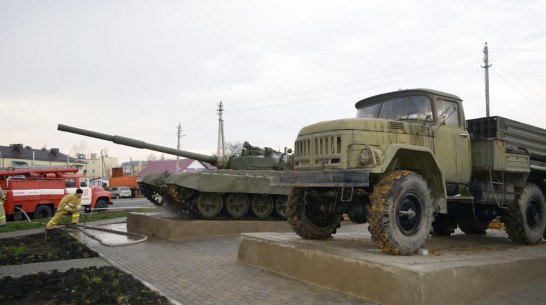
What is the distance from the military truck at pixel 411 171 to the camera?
5953 mm

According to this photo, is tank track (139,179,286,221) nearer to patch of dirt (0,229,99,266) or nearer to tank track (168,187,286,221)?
tank track (168,187,286,221)

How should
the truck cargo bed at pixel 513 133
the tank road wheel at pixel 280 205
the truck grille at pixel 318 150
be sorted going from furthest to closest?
the tank road wheel at pixel 280 205 < the truck cargo bed at pixel 513 133 < the truck grille at pixel 318 150

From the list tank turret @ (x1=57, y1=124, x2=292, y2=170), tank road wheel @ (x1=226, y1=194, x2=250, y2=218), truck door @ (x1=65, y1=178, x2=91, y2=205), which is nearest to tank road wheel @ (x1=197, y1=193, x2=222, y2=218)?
tank road wheel @ (x1=226, y1=194, x2=250, y2=218)

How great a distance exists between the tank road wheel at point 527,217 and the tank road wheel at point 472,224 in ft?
5.31

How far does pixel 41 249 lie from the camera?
976cm

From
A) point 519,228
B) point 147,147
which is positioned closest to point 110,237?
point 147,147

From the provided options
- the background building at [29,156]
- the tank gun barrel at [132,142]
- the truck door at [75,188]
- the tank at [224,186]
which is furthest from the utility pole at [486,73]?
the background building at [29,156]

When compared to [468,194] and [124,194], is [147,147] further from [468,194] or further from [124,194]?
[124,194]

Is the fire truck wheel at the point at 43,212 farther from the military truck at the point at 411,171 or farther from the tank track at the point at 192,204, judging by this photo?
the military truck at the point at 411,171

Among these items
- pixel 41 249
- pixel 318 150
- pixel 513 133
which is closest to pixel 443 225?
pixel 513 133

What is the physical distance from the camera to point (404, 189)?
19.5 feet

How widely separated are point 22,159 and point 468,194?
70835 mm

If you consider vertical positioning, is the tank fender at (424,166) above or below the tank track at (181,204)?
above

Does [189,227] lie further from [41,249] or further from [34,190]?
[34,190]
